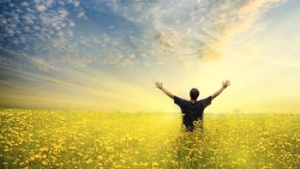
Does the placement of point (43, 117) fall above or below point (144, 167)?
above

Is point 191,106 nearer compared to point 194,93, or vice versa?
point 194,93

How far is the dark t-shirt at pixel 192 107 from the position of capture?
380 inches

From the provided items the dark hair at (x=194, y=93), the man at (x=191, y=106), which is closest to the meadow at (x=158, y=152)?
the man at (x=191, y=106)

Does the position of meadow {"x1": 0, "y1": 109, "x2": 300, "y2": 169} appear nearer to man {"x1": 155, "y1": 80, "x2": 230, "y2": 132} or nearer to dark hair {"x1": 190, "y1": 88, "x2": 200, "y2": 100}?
man {"x1": 155, "y1": 80, "x2": 230, "y2": 132}

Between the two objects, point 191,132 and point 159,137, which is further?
point 159,137

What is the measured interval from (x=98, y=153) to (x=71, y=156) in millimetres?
811

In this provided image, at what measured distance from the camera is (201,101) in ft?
31.8

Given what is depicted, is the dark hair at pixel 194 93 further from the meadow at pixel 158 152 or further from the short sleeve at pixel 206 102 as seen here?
the meadow at pixel 158 152

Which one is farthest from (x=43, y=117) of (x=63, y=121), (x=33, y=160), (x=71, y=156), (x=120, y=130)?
(x=33, y=160)

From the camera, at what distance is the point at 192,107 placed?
9656 mm

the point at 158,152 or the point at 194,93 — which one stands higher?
the point at 194,93

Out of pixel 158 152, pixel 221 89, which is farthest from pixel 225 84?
pixel 158 152

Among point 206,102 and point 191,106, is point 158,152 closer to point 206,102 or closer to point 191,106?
point 191,106

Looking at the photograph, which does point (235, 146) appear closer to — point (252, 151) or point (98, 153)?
point (252, 151)
